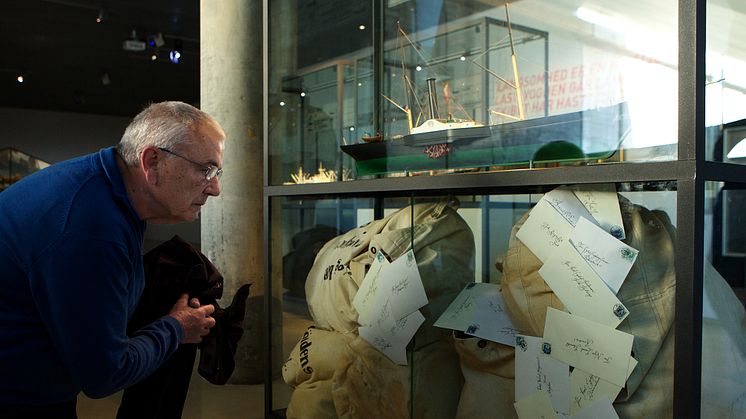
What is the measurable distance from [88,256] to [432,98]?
160cm

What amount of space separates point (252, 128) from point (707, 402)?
3.37 m

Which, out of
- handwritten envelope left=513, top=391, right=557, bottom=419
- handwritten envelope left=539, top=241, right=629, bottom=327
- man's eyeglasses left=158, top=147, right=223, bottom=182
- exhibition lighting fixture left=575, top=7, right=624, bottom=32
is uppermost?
exhibition lighting fixture left=575, top=7, right=624, bottom=32

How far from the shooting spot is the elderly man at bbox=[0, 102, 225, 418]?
1.63 metres

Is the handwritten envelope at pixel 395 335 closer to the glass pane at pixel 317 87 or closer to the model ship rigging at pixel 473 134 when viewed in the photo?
the model ship rigging at pixel 473 134

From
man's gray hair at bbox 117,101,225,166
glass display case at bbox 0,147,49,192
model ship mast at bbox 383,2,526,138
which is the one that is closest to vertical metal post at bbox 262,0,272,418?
model ship mast at bbox 383,2,526,138

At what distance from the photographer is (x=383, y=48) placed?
3219mm

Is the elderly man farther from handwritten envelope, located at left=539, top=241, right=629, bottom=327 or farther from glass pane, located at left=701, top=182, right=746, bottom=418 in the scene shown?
glass pane, located at left=701, top=182, right=746, bottom=418

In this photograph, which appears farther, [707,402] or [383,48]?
[383,48]

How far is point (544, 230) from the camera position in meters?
2.15

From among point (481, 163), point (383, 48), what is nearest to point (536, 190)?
point (481, 163)

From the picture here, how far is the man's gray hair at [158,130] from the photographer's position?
1859 millimetres

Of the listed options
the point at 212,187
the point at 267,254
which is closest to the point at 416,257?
the point at 212,187

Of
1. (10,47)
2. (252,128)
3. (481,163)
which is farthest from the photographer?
(10,47)

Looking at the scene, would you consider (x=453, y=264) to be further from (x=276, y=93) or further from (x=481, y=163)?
(x=276, y=93)
